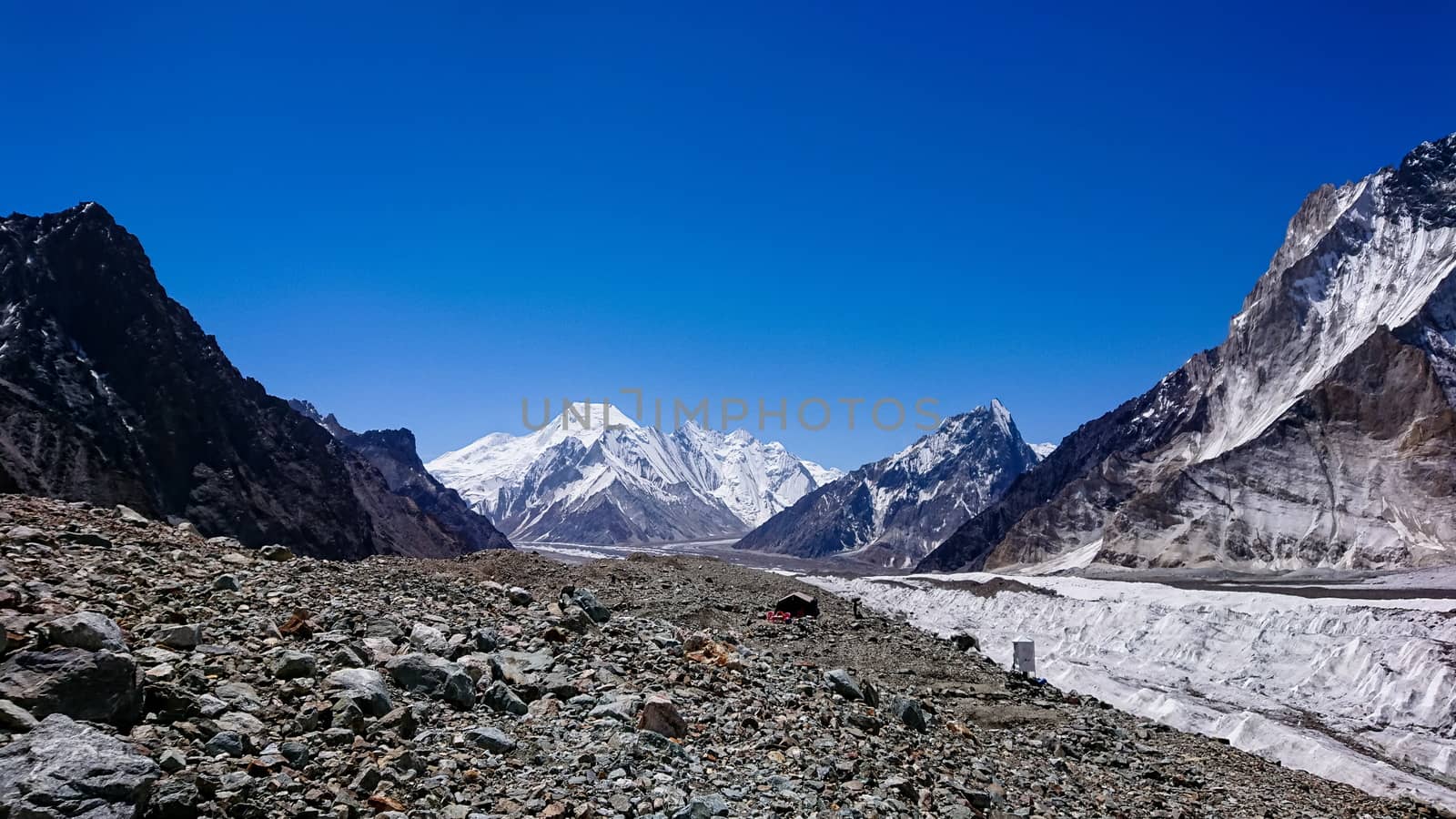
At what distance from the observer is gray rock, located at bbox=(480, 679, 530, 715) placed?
30.1 feet

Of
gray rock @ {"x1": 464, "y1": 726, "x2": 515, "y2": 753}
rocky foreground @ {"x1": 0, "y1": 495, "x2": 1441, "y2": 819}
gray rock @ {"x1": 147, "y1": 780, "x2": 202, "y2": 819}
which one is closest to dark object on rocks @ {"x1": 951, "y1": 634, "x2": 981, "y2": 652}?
rocky foreground @ {"x1": 0, "y1": 495, "x2": 1441, "y2": 819}

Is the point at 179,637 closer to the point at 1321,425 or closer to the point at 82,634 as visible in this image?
the point at 82,634

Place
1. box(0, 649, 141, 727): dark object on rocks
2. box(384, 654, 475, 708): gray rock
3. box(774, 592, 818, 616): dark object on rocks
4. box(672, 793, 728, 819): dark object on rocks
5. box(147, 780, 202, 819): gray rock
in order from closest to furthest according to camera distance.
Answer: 1. box(147, 780, 202, 819): gray rock
2. box(0, 649, 141, 727): dark object on rocks
3. box(672, 793, 728, 819): dark object on rocks
4. box(384, 654, 475, 708): gray rock
5. box(774, 592, 818, 616): dark object on rocks

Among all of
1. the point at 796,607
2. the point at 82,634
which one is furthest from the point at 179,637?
the point at 796,607

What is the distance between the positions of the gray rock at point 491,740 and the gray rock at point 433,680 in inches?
36.6

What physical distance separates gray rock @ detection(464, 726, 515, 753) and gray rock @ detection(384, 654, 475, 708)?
3.05 feet

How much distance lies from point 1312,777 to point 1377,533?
9384 centimetres

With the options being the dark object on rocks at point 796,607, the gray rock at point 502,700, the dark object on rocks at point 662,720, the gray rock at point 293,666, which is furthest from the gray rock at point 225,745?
the dark object on rocks at point 796,607

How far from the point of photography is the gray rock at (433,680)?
358 inches

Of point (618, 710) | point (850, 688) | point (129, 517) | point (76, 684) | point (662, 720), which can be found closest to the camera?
point (76, 684)

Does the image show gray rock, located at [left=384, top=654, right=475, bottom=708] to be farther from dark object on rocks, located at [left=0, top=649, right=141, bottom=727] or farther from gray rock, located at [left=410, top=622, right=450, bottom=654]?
dark object on rocks, located at [left=0, top=649, right=141, bottom=727]

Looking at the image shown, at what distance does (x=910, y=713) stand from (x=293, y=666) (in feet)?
29.8

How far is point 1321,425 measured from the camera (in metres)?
105

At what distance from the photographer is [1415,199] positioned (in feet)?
404
